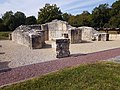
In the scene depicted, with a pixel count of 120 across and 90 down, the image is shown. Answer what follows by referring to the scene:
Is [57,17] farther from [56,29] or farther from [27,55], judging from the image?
[27,55]

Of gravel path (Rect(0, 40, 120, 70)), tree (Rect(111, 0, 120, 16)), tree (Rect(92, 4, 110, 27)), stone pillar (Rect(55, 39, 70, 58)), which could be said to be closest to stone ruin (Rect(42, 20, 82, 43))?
gravel path (Rect(0, 40, 120, 70))

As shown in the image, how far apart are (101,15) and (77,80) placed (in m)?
47.6

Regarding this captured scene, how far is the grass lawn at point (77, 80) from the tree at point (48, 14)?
1446 inches


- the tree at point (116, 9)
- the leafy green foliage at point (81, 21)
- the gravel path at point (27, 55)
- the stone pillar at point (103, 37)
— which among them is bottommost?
the gravel path at point (27, 55)

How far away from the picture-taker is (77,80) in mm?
5324

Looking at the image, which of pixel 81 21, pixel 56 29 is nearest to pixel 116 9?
pixel 81 21

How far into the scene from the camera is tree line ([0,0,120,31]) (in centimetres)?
3843

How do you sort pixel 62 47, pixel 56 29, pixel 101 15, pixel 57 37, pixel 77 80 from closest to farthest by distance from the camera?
pixel 77 80 → pixel 62 47 → pixel 57 37 → pixel 56 29 → pixel 101 15

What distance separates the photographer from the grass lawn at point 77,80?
4.84 meters

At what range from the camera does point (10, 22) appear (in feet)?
124

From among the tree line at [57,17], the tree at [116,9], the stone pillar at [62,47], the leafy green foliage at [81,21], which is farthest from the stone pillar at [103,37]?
the tree at [116,9]

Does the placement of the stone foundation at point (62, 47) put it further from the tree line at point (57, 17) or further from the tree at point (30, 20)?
the tree at point (30, 20)

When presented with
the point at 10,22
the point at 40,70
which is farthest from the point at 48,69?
the point at 10,22

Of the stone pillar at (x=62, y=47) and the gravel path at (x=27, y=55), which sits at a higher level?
the stone pillar at (x=62, y=47)
